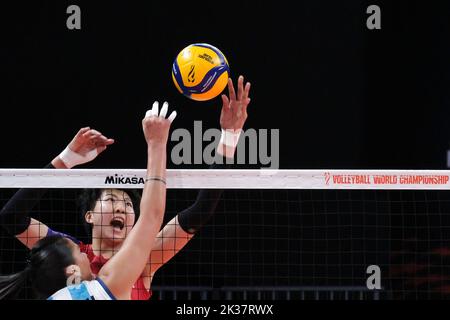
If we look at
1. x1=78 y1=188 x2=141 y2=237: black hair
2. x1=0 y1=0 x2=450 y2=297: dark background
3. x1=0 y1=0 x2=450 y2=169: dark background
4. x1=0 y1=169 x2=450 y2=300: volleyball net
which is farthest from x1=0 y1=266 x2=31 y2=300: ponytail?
x1=0 y1=0 x2=450 y2=169: dark background

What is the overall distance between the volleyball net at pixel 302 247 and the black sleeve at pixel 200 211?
318 cm

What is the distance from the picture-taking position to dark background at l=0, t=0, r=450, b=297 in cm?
886

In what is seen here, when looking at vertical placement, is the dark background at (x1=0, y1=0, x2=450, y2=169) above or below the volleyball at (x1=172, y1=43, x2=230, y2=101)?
above

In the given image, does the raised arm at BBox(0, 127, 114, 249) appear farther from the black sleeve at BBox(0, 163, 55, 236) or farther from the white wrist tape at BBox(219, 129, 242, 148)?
the white wrist tape at BBox(219, 129, 242, 148)

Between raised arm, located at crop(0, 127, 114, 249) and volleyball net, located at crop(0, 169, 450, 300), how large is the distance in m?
3.16

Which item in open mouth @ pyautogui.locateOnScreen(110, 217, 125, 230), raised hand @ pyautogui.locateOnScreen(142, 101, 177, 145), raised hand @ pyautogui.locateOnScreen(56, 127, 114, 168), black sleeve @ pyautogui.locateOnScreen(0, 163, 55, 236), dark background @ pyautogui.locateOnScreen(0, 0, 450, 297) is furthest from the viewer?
dark background @ pyautogui.locateOnScreen(0, 0, 450, 297)

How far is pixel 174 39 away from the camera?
29.5 feet

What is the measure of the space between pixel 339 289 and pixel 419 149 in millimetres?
1721

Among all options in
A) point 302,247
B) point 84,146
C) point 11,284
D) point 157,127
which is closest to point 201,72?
point 84,146

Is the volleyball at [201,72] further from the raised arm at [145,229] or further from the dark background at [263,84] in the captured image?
the dark background at [263,84]

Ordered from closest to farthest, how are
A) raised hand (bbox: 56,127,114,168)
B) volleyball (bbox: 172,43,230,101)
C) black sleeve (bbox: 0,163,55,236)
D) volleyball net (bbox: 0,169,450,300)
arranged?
black sleeve (bbox: 0,163,55,236)
raised hand (bbox: 56,127,114,168)
volleyball (bbox: 172,43,230,101)
volleyball net (bbox: 0,169,450,300)
